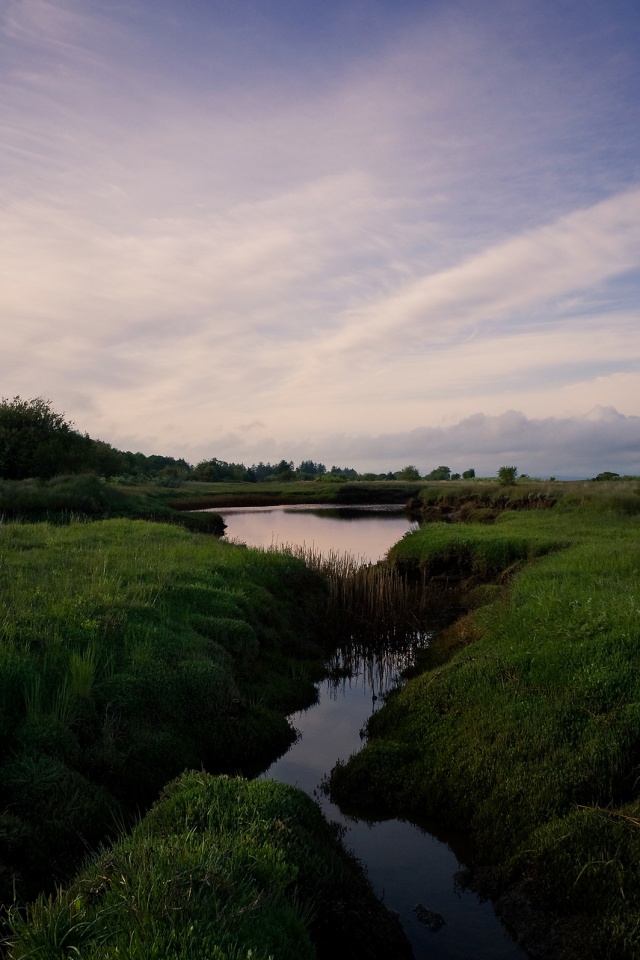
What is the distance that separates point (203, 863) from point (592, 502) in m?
35.2

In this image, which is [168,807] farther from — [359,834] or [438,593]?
[438,593]

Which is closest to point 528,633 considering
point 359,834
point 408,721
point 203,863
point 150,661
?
point 408,721

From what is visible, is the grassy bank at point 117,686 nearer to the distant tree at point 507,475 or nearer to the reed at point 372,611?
the reed at point 372,611

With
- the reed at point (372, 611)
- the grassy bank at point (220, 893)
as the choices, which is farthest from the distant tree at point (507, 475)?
the grassy bank at point (220, 893)

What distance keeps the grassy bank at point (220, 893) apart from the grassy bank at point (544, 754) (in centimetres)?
170

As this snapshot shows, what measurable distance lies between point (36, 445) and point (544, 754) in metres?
38.6

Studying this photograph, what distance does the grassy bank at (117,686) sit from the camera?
718cm

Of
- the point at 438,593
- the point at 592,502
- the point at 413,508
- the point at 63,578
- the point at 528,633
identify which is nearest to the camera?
the point at 528,633

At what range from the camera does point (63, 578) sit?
14.0 metres

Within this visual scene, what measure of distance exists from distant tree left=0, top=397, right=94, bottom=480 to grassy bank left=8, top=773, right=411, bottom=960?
37.0m

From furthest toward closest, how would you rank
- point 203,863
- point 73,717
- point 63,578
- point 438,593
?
point 438,593, point 63,578, point 73,717, point 203,863

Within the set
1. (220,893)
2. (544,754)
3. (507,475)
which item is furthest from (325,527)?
(220,893)

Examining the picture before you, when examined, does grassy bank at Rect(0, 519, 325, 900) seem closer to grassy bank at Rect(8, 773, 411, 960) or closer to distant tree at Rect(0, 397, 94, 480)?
grassy bank at Rect(8, 773, 411, 960)

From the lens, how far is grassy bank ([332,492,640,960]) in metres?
6.55
